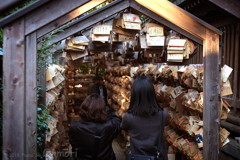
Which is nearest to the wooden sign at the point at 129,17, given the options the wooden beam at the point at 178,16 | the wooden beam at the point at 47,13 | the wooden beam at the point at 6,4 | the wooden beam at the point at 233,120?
the wooden beam at the point at 178,16

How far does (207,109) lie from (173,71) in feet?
4.13

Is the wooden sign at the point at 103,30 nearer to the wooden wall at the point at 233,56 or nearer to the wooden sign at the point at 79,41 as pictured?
the wooden sign at the point at 79,41

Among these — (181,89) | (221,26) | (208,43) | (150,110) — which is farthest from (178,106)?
(221,26)

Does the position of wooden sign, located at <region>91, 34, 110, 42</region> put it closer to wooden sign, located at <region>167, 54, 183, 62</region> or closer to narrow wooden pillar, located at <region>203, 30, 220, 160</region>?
wooden sign, located at <region>167, 54, 183, 62</region>

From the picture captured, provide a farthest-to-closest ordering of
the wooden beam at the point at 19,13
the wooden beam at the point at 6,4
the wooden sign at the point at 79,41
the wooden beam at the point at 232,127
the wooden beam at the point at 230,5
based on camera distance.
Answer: the wooden beam at the point at 232,127, the wooden sign at the point at 79,41, the wooden beam at the point at 230,5, the wooden beam at the point at 19,13, the wooden beam at the point at 6,4

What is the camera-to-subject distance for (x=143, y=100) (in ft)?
7.75

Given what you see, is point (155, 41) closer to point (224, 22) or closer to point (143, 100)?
point (143, 100)

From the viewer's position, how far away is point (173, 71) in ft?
13.6

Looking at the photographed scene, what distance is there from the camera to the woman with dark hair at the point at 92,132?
2521mm

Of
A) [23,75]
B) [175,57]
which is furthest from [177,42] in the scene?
[23,75]

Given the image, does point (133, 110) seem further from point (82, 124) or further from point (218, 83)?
point (218, 83)

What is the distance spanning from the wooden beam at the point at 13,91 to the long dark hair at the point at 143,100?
1.06 metres

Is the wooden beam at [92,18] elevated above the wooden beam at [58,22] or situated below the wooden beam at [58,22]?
above

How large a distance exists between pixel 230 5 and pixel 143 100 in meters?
1.54
